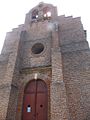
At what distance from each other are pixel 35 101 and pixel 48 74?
2308 millimetres

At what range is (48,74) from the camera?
10.1 m

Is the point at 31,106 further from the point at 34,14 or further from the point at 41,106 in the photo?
the point at 34,14

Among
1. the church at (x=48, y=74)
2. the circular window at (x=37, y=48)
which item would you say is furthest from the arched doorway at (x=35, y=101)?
the circular window at (x=37, y=48)

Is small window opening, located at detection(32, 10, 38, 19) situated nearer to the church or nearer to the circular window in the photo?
the church

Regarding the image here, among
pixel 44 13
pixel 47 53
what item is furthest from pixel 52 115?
pixel 44 13

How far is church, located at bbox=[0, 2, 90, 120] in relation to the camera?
27.3 ft

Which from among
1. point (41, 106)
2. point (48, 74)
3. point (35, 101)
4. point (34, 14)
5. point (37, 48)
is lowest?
point (41, 106)

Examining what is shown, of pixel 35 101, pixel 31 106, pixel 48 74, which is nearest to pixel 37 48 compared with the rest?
pixel 48 74

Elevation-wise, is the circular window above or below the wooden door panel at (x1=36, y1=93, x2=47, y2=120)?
above

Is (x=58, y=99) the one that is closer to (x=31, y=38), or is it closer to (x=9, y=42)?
(x=31, y=38)

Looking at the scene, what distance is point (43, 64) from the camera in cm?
1066

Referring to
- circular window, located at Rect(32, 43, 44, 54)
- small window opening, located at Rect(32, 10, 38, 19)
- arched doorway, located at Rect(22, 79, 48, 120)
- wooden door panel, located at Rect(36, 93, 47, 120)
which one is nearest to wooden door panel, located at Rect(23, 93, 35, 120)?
arched doorway, located at Rect(22, 79, 48, 120)

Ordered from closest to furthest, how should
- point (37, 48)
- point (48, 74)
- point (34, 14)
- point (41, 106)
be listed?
1. point (41, 106)
2. point (48, 74)
3. point (37, 48)
4. point (34, 14)

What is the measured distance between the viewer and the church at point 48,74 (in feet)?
27.3
